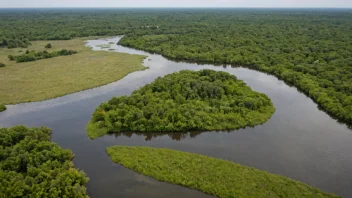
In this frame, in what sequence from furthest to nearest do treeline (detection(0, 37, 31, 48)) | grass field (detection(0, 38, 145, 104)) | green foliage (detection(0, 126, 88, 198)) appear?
1. treeline (detection(0, 37, 31, 48))
2. grass field (detection(0, 38, 145, 104))
3. green foliage (detection(0, 126, 88, 198))

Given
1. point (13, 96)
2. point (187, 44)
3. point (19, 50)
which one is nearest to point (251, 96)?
point (13, 96)

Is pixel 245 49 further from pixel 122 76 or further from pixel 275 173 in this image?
pixel 275 173

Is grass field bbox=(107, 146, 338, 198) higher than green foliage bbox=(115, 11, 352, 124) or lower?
lower

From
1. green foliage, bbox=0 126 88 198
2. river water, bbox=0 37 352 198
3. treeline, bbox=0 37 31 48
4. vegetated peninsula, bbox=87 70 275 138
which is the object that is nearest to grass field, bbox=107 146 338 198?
river water, bbox=0 37 352 198

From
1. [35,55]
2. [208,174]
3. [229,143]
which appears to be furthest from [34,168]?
[35,55]

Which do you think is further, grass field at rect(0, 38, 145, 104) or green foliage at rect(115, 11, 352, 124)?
grass field at rect(0, 38, 145, 104)

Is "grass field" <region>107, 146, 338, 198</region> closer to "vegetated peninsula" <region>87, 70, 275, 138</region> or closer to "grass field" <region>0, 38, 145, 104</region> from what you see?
"vegetated peninsula" <region>87, 70, 275, 138</region>
